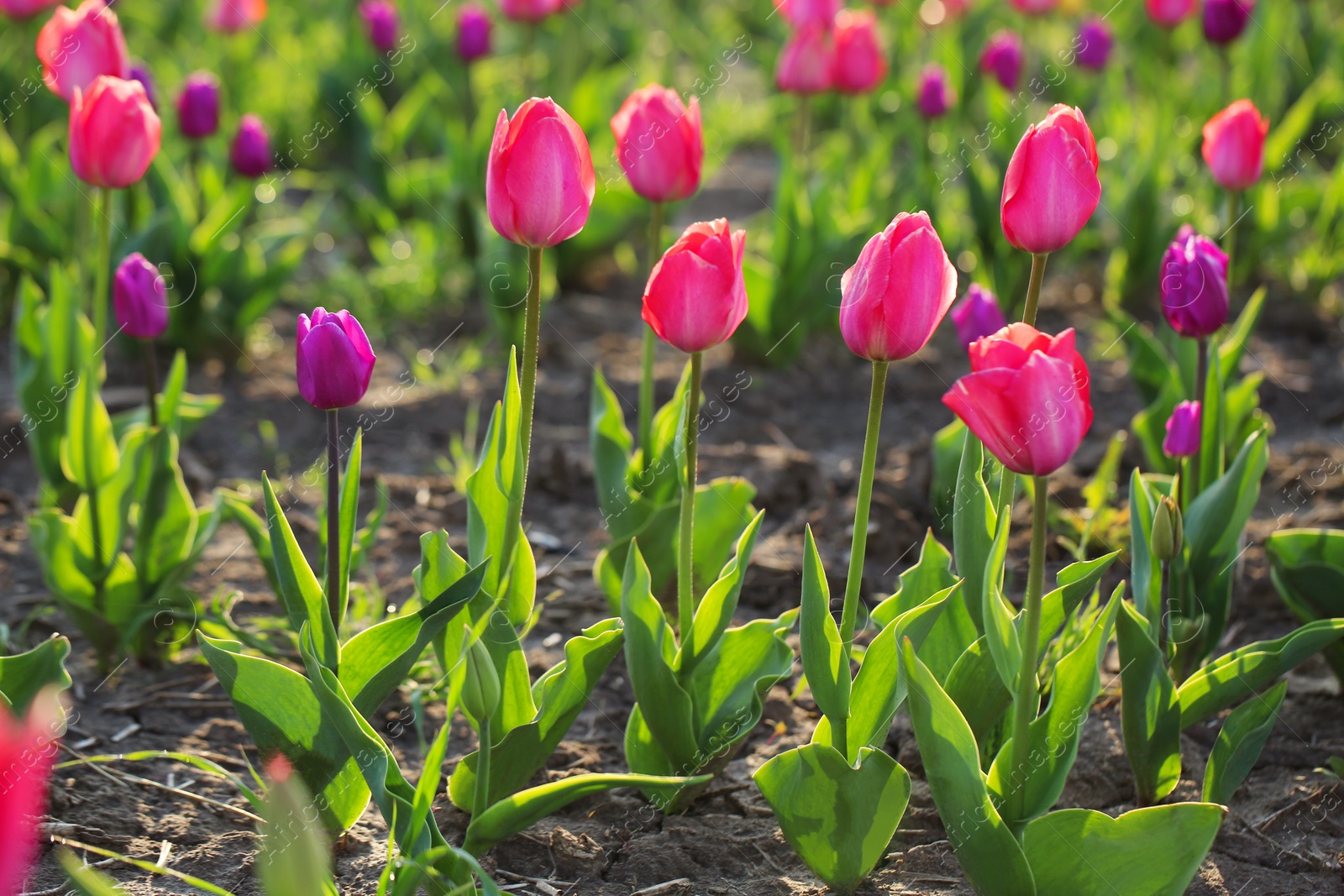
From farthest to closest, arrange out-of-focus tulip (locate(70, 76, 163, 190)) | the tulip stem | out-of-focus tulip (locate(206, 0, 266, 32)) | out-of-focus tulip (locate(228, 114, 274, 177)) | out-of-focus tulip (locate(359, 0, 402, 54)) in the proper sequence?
out-of-focus tulip (locate(206, 0, 266, 32)) → out-of-focus tulip (locate(359, 0, 402, 54)) → out-of-focus tulip (locate(228, 114, 274, 177)) → out-of-focus tulip (locate(70, 76, 163, 190)) → the tulip stem

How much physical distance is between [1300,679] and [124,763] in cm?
213

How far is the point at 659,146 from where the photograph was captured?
2.20 m

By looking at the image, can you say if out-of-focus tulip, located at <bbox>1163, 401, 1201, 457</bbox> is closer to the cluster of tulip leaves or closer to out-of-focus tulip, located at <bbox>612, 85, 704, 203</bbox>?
the cluster of tulip leaves

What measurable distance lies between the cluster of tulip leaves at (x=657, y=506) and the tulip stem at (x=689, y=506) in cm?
41

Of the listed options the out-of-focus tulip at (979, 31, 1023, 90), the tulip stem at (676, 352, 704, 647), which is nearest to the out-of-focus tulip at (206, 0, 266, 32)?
the out-of-focus tulip at (979, 31, 1023, 90)

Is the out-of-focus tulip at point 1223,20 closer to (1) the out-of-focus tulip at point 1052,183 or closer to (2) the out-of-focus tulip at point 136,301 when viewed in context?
(1) the out-of-focus tulip at point 1052,183

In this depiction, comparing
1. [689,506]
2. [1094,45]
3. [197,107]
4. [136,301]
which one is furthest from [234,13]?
[689,506]

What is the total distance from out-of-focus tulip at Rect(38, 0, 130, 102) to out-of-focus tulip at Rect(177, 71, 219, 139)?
23.9 inches

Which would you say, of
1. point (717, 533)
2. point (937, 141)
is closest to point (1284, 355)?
point (937, 141)

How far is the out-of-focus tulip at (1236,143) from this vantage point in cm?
256

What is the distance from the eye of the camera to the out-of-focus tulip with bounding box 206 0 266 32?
5.04m

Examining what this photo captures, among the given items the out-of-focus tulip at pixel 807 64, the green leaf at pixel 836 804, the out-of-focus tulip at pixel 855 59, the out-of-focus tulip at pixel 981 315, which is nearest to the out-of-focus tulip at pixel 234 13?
the out-of-focus tulip at pixel 807 64

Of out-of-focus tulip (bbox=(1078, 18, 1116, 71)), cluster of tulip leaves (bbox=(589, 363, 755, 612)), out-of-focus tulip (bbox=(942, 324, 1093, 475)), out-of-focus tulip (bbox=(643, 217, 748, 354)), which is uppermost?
out-of-focus tulip (bbox=(643, 217, 748, 354))

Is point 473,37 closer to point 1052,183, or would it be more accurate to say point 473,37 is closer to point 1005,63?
point 1005,63
